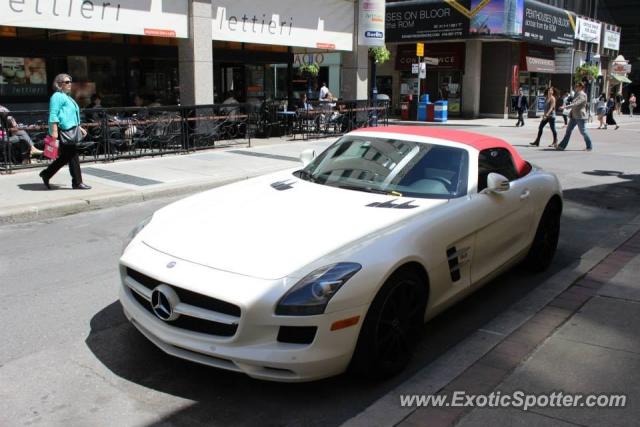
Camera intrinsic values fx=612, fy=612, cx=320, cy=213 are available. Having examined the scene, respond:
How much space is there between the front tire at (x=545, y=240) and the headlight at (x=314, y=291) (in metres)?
2.94

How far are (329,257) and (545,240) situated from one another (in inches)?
125

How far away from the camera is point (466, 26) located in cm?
3234

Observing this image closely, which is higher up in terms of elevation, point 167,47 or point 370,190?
point 167,47

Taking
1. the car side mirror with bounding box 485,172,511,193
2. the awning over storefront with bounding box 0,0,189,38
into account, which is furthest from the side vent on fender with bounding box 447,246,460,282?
the awning over storefront with bounding box 0,0,189,38

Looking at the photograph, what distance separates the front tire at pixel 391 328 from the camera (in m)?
3.51

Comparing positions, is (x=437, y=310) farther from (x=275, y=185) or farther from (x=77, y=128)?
(x=77, y=128)

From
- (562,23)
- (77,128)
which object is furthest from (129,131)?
(562,23)

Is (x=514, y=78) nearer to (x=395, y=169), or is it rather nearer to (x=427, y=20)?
(x=427, y=20)

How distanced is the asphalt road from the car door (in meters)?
0.46

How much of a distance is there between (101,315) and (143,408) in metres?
1.56

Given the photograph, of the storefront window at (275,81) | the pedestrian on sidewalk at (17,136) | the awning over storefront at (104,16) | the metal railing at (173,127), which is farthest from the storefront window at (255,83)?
the pedestrian on sidewalk at (17,136)

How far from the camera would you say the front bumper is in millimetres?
3238

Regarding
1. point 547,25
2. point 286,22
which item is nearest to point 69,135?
point 286,22

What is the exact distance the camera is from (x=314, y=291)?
10.8ft
